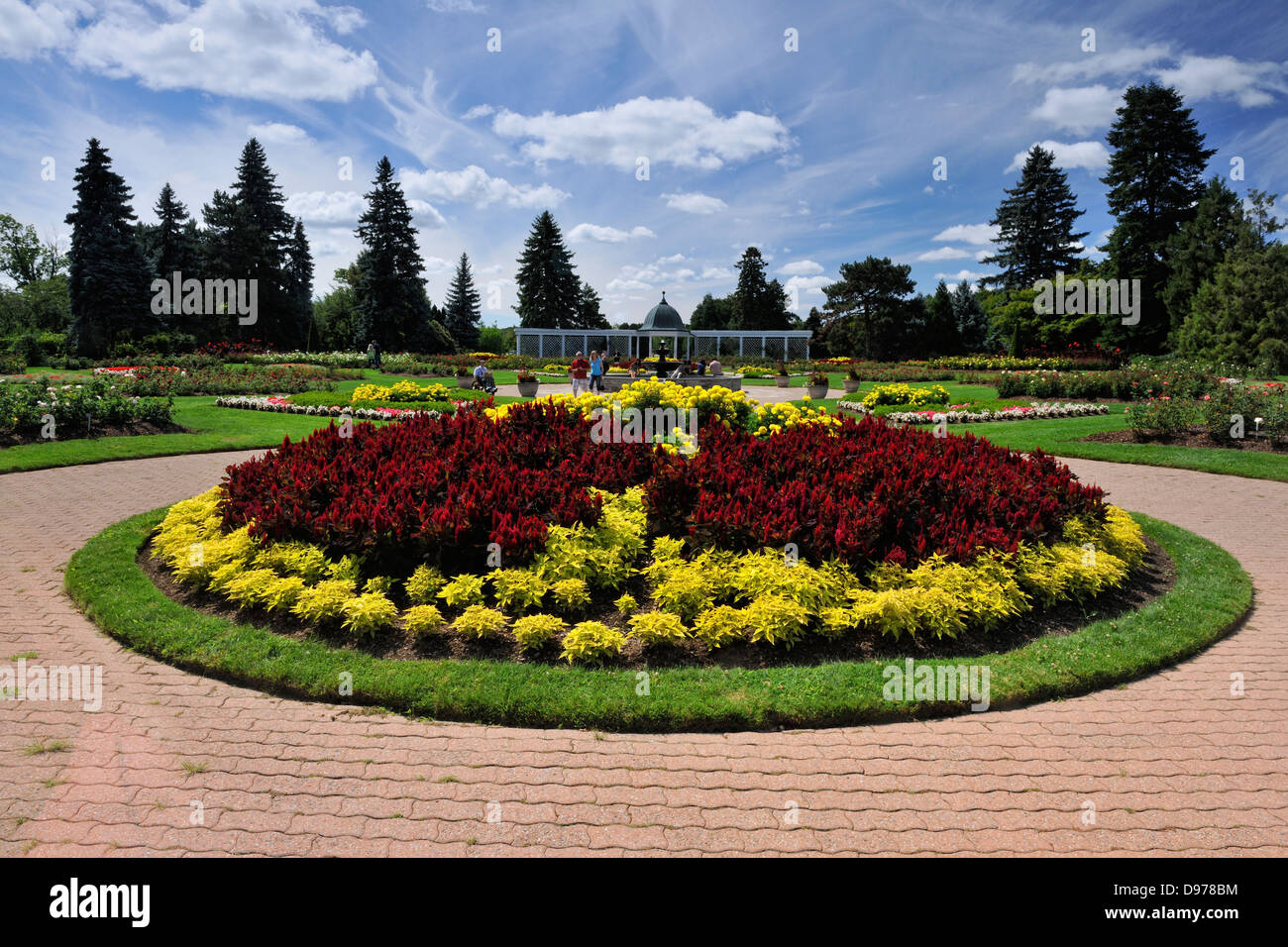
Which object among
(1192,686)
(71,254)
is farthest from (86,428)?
(71,254)

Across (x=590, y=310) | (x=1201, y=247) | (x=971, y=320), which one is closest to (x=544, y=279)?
(x=590, y=310)

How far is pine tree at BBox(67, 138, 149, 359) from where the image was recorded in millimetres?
38625

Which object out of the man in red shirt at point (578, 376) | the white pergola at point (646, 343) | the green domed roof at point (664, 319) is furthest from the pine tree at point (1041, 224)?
the man in red shirt at point (578, 376)

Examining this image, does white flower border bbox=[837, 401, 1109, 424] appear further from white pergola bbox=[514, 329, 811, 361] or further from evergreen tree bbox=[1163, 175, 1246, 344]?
white pergola bbox=[514, 329, 811, 361]

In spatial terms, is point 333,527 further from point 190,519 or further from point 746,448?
A: point 746,448

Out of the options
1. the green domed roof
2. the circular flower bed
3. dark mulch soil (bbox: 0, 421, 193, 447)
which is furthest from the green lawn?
A: the green domed roof

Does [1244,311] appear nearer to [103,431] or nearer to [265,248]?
[103,431]

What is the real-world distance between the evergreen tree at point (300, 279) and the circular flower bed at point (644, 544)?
51065 mm

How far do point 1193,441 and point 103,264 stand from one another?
49.1m

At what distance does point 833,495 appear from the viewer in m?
5.88

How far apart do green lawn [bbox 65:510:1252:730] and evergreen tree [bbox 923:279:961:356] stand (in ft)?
171

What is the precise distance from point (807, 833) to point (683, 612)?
2.03 meters

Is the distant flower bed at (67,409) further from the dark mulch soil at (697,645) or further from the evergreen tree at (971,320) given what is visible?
the evergreen tree at (971,320)

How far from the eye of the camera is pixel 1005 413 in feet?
59.1
